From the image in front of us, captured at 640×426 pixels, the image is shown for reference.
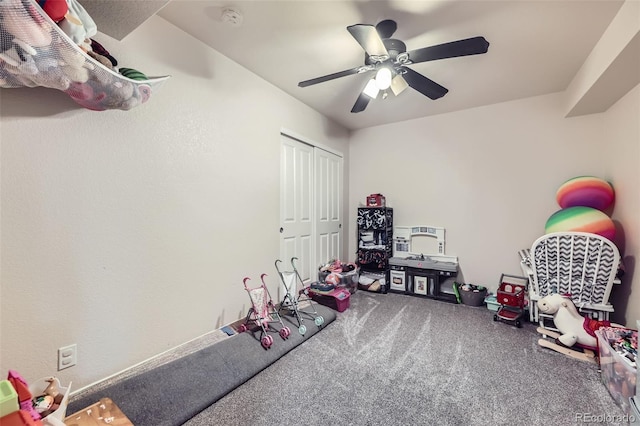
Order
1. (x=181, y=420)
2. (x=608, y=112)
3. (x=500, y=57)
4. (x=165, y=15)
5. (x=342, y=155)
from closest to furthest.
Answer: (x=181, y=420), (x=165, y=15), (x=500, y=57), (x=608, y=112), (x=342, y=155)

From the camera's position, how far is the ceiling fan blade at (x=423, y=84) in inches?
83.6

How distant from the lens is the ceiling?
5.85 feet

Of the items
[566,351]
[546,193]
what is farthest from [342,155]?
[566,351]

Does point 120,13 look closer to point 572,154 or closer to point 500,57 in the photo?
point 500,57

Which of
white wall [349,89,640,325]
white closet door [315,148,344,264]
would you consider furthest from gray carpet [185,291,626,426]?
white closet door [315,148,344,264]

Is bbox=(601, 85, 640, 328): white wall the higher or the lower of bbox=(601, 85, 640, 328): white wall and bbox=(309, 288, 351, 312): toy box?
the higher

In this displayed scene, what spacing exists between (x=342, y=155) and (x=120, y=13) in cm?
319

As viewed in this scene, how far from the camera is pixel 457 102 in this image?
11.1 feet

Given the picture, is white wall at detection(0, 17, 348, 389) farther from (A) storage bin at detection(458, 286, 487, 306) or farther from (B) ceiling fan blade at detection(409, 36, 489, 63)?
(A) storage bin at detection(458, 286, 487, 306)

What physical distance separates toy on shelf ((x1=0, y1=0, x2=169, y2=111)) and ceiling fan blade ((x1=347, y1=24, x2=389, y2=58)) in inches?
47.3

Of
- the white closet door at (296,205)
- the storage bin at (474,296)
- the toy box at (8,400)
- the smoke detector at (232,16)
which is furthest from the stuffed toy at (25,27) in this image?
the storage bin at (474,296)

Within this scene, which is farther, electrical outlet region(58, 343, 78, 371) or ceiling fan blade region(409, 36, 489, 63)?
ceiling fan blade region(409, 36, 489, 63)

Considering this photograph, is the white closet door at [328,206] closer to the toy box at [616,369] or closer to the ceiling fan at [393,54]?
the ceiling fan at [393,54]

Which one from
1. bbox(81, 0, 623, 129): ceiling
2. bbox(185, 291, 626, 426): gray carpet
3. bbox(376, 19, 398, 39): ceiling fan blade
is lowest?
bbox(185, 291, 626, 426): gray carpet
